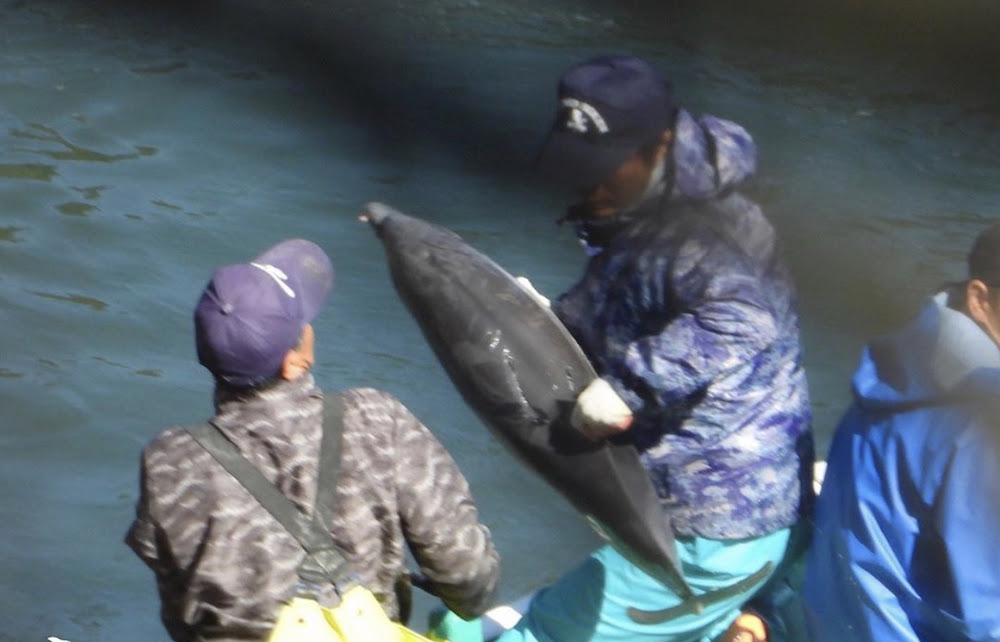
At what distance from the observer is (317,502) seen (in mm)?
2527

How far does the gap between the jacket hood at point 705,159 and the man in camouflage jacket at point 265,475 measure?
2.29 feet

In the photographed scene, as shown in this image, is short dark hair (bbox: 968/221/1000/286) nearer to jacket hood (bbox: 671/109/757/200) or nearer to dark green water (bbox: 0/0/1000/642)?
jacket hood (bbox: 671/109/757/200)

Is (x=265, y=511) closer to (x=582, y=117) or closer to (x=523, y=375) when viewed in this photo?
(x=523, y=375)

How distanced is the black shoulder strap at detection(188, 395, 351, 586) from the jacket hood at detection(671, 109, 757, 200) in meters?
0.84

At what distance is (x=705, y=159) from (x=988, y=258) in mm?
556

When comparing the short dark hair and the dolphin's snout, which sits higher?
the short dark hair

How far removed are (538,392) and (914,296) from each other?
403 centimetres

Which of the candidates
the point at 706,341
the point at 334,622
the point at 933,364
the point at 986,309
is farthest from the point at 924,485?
the point at 334,622

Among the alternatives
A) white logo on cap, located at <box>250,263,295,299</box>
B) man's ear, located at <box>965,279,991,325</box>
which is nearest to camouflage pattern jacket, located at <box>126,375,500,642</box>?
white logo on cap, located at <box>250,263,295,299</box>

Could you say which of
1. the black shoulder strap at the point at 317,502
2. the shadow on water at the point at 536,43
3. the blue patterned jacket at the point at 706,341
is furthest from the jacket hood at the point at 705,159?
the shadow on water at the point at 536,43

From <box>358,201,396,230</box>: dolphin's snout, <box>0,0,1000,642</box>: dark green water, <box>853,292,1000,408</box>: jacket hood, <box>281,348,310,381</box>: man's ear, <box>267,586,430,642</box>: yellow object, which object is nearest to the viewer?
<box>267,586,430,642</box>: yellow object

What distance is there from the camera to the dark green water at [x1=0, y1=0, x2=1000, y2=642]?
5.52 meters

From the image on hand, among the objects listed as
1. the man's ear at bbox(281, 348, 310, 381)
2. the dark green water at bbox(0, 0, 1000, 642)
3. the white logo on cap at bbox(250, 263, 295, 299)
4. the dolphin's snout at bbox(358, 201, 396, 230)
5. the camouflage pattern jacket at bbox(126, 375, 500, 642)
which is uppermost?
the white logo on cap at bbox(250, 263, 295, 299)

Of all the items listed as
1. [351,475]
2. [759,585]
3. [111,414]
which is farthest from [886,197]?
[351,475]
